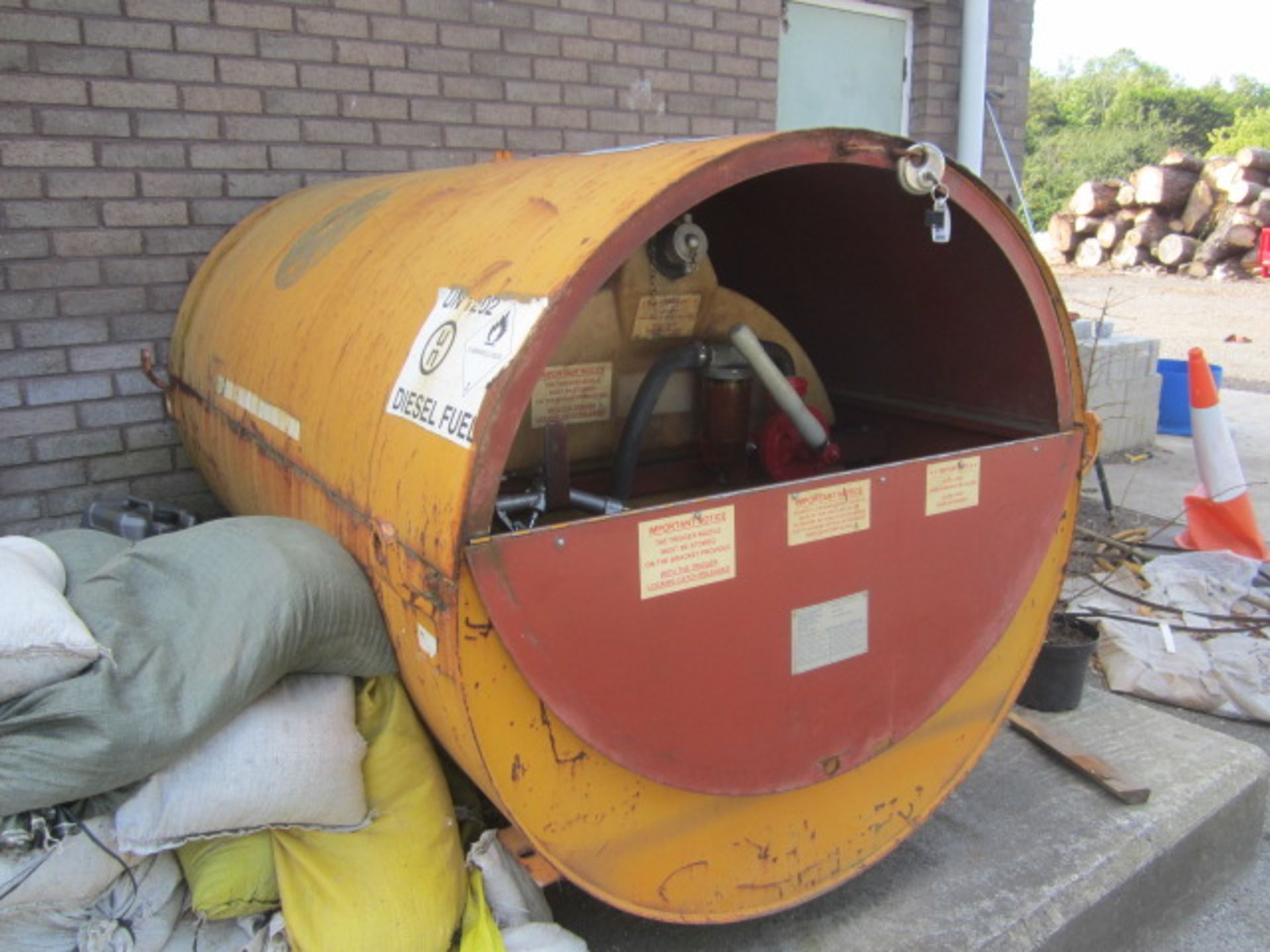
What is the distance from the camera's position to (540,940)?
186cm

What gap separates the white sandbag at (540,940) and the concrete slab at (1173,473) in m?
4.29

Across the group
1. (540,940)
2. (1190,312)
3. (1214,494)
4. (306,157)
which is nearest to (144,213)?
(306,157)

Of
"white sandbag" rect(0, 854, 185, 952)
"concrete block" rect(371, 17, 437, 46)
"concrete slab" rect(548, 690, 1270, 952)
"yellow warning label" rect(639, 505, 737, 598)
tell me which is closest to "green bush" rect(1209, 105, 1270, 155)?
"concrete block" rect(371, 17, 437, 46)

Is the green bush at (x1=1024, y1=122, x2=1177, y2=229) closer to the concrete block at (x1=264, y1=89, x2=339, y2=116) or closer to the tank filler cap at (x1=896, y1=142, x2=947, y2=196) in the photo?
the concrete block at (x1=264, y1=89, x2=339, y2=116)

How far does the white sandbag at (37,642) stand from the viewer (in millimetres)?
1526

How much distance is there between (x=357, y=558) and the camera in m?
1.86

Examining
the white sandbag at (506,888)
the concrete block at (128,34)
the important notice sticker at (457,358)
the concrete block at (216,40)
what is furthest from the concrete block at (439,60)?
the white sandbag at (506,888)

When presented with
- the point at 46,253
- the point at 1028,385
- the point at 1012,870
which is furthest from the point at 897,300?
the point at 46,253

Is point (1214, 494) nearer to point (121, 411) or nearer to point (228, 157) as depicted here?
point (228, 157)

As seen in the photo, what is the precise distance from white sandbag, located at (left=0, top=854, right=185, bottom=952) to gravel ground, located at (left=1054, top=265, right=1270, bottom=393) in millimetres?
9542

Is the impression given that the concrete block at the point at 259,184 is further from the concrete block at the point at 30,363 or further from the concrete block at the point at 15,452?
the concrete block at the point at 15,452

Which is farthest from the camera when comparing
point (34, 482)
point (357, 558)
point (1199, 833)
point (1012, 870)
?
point (34, 482)

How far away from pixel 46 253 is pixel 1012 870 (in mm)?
3298

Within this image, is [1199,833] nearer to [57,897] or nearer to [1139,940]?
[1139,940]
